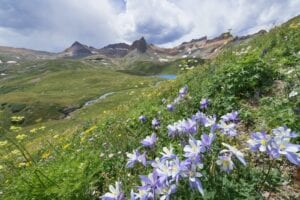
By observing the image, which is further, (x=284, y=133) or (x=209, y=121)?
(x=209, y=121)

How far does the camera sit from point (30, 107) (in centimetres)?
11031

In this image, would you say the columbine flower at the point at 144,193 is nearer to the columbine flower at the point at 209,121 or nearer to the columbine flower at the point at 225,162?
the columbine flower at the point at 225,162

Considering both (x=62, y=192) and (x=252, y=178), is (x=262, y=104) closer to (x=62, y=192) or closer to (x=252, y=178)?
(x=252, y=178)

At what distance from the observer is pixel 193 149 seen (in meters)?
3.09

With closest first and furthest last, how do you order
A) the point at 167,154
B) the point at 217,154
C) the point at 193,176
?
the point at 193,176, the point at 167,154, the point at 217,154

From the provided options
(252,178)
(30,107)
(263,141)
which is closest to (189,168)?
(263,141)

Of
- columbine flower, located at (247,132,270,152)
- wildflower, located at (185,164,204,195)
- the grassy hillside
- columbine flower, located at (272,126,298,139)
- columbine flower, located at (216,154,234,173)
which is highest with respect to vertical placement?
columbine flower, located at (272,126,298,139)

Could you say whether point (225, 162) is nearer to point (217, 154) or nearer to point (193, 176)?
point (193, 176)

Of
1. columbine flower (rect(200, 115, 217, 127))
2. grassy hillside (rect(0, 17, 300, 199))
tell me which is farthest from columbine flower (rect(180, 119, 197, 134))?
grassy hillside (rect(0, 17, 300, 199))

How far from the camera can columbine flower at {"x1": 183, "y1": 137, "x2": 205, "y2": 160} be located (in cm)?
303

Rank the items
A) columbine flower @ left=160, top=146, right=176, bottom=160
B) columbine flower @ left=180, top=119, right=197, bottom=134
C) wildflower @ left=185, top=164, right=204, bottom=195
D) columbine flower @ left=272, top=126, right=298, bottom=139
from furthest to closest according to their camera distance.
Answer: columbine flower @ left=180, top=119, right=197, bottom=134 → columbine flower @ left=160, top=146, right=176, bottom=160 → columbine flower @ left=272, top=126, right=298, bottom=139 → wildflower @ left=185, top=164, right=204, bottom=195

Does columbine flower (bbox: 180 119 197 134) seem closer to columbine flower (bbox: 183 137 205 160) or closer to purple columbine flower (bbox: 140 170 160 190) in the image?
columbine flower (bbox: 183 137 205 160)

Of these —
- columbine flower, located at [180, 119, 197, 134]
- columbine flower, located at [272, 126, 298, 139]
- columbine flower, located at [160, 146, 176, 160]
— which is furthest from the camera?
columbine flower, located at [180, 119, 197, 134]

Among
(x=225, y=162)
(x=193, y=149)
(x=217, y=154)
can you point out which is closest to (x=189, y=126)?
(x=217, y=154)
